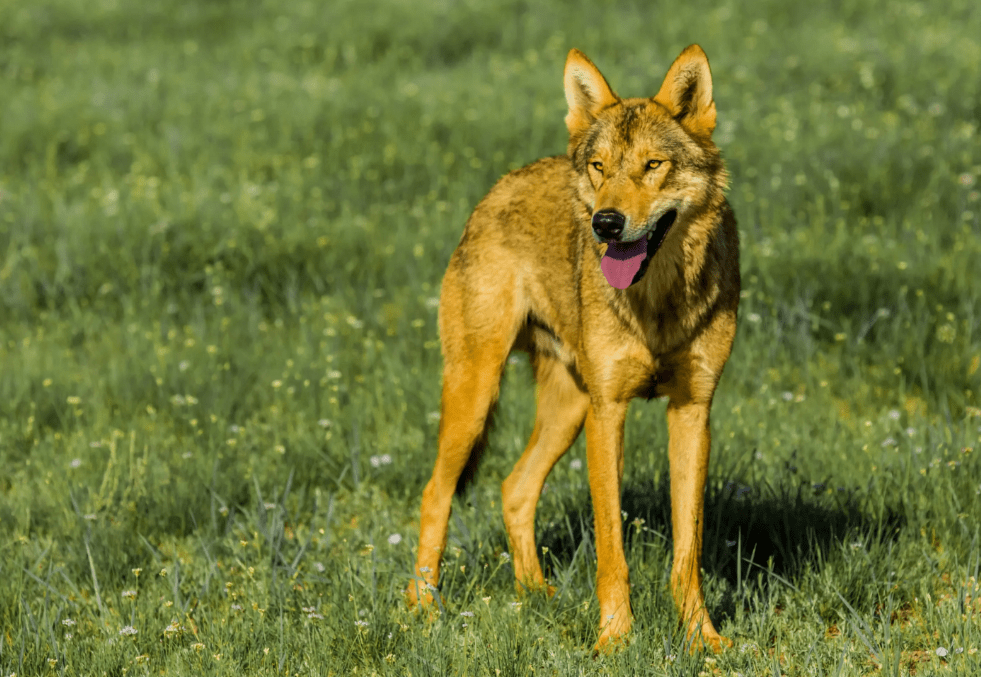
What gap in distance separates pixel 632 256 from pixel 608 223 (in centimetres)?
20

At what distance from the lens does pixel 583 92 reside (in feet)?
12.8

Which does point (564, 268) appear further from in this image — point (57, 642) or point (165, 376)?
point (165, 376)

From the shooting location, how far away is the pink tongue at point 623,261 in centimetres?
341

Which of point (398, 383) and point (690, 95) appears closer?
point (690, 95)

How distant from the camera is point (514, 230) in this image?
4.32 meters

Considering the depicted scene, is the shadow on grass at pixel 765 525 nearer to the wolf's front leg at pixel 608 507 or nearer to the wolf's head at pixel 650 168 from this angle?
the wolf's front leg at pixel 608 507

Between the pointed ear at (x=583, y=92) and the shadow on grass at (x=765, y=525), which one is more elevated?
the pointed ear at (x=583, y=92)

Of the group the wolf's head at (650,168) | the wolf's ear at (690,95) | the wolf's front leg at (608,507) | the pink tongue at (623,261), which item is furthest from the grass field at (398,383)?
the wolf's ear at (690,95)

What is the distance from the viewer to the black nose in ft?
10.8

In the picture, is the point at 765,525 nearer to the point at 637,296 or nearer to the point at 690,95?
the point at 637,296

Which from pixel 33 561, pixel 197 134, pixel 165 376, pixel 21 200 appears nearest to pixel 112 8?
pixel 197 134

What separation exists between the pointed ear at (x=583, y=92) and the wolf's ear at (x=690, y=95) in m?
0.24

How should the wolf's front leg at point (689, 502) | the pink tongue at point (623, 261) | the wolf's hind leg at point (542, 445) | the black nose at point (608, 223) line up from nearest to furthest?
1. the black nose at point (608, 223)
2. the pink tongue at point (623, 261)
3. the wolf's front leg at point (689, 502)
4. the wolf's hind leg at point (542, 445)

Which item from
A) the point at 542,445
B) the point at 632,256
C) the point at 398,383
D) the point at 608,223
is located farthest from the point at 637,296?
the point at 398,383
